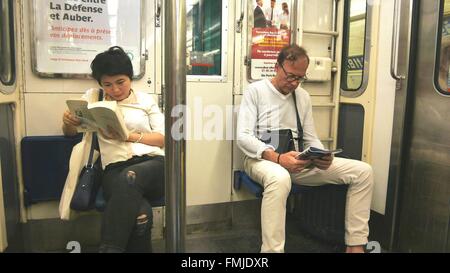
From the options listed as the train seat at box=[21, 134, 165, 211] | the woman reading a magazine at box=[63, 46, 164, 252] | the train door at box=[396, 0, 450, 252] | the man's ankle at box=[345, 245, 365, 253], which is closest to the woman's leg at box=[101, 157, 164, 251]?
the woman reading a magazine at box=[63, 46, 164, 252]

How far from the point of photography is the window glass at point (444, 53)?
1973 millimetres

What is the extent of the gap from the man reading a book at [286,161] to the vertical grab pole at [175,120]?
1324 millimetres

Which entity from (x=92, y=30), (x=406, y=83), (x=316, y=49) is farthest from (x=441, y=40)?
(x=92, y=30)

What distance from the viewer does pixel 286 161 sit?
2.08 meters

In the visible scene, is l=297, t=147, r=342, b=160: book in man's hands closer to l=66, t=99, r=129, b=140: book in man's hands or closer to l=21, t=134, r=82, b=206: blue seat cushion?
l=66, t=99, r=129, b=140: book in man's hands

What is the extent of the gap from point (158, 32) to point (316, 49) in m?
1.36

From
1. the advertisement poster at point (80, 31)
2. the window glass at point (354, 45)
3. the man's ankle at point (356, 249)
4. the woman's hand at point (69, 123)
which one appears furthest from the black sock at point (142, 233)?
the window glass at point (354, 45)

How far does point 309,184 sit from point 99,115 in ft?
4.69

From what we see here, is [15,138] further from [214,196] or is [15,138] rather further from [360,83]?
[360,83]

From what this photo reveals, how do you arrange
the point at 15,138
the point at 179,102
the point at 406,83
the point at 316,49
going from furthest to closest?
the point at 316,49 → the point at 406,83 → the point at 15,138 → the point at 179,102

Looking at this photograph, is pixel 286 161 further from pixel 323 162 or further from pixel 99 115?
pixel 99 115

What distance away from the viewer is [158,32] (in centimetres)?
231

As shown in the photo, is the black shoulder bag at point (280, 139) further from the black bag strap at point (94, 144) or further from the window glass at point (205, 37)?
the black bag strap at point (94, 144)

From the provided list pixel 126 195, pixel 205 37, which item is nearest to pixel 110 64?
pixel 126 195
